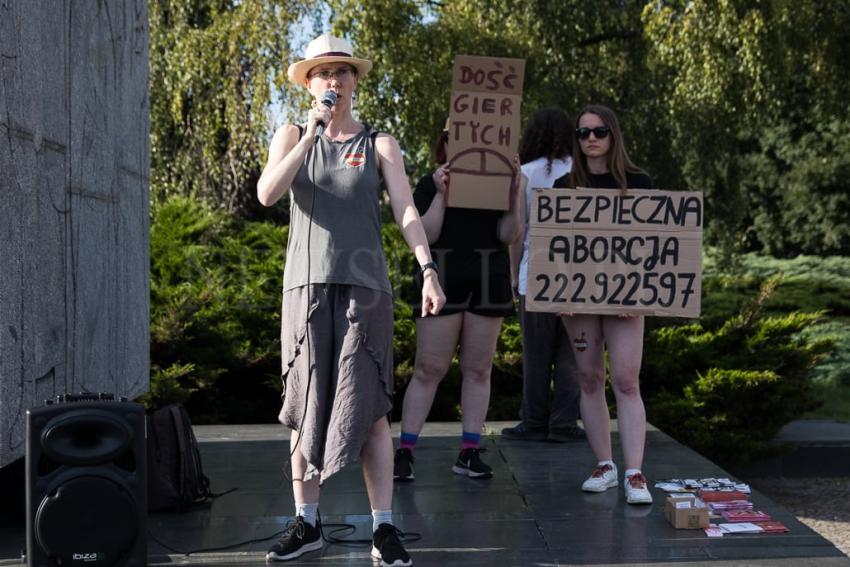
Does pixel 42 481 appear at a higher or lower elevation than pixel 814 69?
lower

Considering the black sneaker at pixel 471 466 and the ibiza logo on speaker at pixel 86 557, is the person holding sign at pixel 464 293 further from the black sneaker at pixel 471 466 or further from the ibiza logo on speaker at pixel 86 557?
the ibiza logo on speaker at pixel 86 557

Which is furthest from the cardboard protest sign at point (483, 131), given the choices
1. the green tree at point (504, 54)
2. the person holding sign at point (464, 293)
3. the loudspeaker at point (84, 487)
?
the green tree at point (504, 54)

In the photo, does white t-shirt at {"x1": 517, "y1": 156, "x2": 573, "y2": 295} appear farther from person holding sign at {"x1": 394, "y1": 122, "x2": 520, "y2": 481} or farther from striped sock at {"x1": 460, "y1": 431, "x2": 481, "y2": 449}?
striped sock at {"x1": 460, "y1": 431, "x2": 481, "y2": 449}

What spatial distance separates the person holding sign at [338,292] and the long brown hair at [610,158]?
1308mm

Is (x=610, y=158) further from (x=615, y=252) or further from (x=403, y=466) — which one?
(x=403, y=466)

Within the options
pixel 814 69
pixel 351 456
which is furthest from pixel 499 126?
pixel 814 69

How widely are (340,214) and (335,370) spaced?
1.91ft

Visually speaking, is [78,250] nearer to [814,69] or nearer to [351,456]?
[351,456]

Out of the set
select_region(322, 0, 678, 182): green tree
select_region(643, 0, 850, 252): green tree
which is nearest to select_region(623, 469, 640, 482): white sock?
select_region(322, 0, 678, 182): green tree

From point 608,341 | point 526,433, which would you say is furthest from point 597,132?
point 526,433

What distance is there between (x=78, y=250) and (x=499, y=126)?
2.08 metres

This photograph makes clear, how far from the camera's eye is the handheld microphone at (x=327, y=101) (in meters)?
4.32

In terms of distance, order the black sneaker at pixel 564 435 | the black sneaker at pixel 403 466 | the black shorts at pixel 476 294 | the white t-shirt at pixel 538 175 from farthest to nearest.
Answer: the black sneaker at pixel 564 435 < the white t-shirt at pixel 538 175 < the black sneaker at pixel 403 466 < the black shorts at pixel 476 294

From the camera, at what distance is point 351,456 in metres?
4.45
